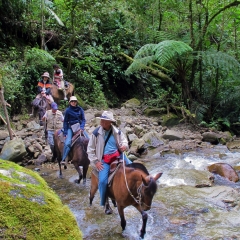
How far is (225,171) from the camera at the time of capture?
815cm

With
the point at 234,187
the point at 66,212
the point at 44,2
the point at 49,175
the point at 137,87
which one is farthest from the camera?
the point at 137,87

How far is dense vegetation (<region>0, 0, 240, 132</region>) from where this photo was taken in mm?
12883

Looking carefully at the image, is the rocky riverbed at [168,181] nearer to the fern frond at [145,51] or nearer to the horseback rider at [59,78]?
the horseback rider at [59,78]

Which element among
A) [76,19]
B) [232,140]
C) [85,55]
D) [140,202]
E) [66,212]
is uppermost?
[76,19]

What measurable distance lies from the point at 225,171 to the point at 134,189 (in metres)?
4.61

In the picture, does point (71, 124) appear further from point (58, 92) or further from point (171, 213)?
point (58, 92)

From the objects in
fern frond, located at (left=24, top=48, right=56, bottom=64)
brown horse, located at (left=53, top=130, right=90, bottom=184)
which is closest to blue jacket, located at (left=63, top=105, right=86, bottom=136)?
brown horse, located at (left=53, top=130, right=90, bottom=184)

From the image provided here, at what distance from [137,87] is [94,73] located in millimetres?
3315

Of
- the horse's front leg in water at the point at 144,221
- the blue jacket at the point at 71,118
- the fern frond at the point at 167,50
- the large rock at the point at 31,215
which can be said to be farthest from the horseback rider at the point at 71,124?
the fern frond at the point at 167,50

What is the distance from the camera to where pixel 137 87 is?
19.1m

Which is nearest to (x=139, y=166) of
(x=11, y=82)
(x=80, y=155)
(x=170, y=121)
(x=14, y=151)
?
(x=80, y=155)

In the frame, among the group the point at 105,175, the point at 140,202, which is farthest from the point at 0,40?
the point at 140,202

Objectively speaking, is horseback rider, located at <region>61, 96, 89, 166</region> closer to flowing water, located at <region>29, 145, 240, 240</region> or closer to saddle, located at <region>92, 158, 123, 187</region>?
flowing water, located at <region>29, 145, 240, 240</region>

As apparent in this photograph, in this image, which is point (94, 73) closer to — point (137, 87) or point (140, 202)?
point (137, 87)
